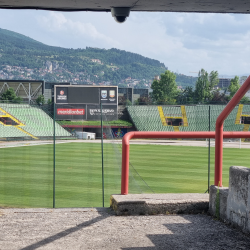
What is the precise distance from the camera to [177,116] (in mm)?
45812

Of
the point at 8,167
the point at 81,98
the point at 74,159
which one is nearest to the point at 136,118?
the point at 81,98

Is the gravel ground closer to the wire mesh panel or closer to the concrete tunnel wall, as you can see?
the concrete tunnel wall

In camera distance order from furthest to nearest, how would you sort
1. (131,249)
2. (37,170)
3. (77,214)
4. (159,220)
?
(37,170) → (77,214) → (159,220) → (131,249)

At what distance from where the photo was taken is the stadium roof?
361 cm

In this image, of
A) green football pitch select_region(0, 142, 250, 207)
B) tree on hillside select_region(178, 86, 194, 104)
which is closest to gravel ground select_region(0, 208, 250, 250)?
green football pitch select_region(0, 142, 250, 207)

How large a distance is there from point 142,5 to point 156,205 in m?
2.25

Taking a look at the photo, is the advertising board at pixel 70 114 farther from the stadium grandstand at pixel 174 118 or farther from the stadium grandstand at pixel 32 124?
the stadium grandstand at pixel 174 118

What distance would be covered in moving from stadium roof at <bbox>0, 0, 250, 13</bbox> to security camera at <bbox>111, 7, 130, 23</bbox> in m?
0.05

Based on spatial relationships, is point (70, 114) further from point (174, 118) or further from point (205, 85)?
point (205, 85)

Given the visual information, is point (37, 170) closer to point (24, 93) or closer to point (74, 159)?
point (74, 159)

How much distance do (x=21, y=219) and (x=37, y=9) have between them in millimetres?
2300

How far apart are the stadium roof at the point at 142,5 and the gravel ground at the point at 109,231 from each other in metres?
2.20

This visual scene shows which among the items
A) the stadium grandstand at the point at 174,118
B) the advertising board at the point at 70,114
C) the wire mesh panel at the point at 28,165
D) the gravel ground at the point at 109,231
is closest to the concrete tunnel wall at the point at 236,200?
the gravel ground at the point at 109,231

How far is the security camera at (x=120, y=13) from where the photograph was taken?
387 cm
